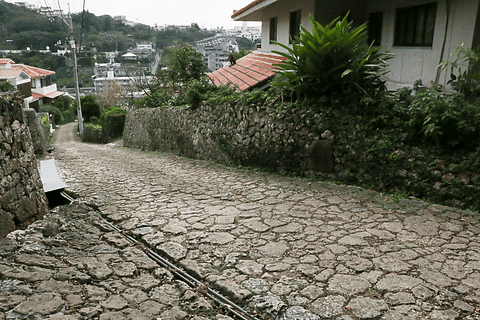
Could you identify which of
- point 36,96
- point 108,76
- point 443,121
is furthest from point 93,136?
point 108,76

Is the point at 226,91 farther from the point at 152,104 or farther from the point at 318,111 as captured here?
the point at 152,104

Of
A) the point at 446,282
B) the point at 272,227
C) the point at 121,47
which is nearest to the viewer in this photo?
the point at 446,282

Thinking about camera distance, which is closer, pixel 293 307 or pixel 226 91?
pixel 293 307

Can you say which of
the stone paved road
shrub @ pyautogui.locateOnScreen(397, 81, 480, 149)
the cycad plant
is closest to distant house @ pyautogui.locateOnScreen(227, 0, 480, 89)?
the cycad plant

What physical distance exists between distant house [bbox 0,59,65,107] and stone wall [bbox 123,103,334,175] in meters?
26.3

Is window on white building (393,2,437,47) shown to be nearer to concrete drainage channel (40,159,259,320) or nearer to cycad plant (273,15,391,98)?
cycad plant (273,15,391,98)

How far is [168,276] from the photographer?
3807 millimetres

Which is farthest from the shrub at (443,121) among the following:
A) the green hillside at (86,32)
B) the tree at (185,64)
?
the green hillside at (86,32)

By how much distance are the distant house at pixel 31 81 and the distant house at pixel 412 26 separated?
29.6 meters

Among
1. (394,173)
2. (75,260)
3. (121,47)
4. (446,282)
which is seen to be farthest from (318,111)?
(121,47)

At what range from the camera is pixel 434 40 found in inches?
313

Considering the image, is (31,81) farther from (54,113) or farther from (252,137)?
(252,137)

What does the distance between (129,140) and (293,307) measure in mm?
15793

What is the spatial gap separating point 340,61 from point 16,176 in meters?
5.43
